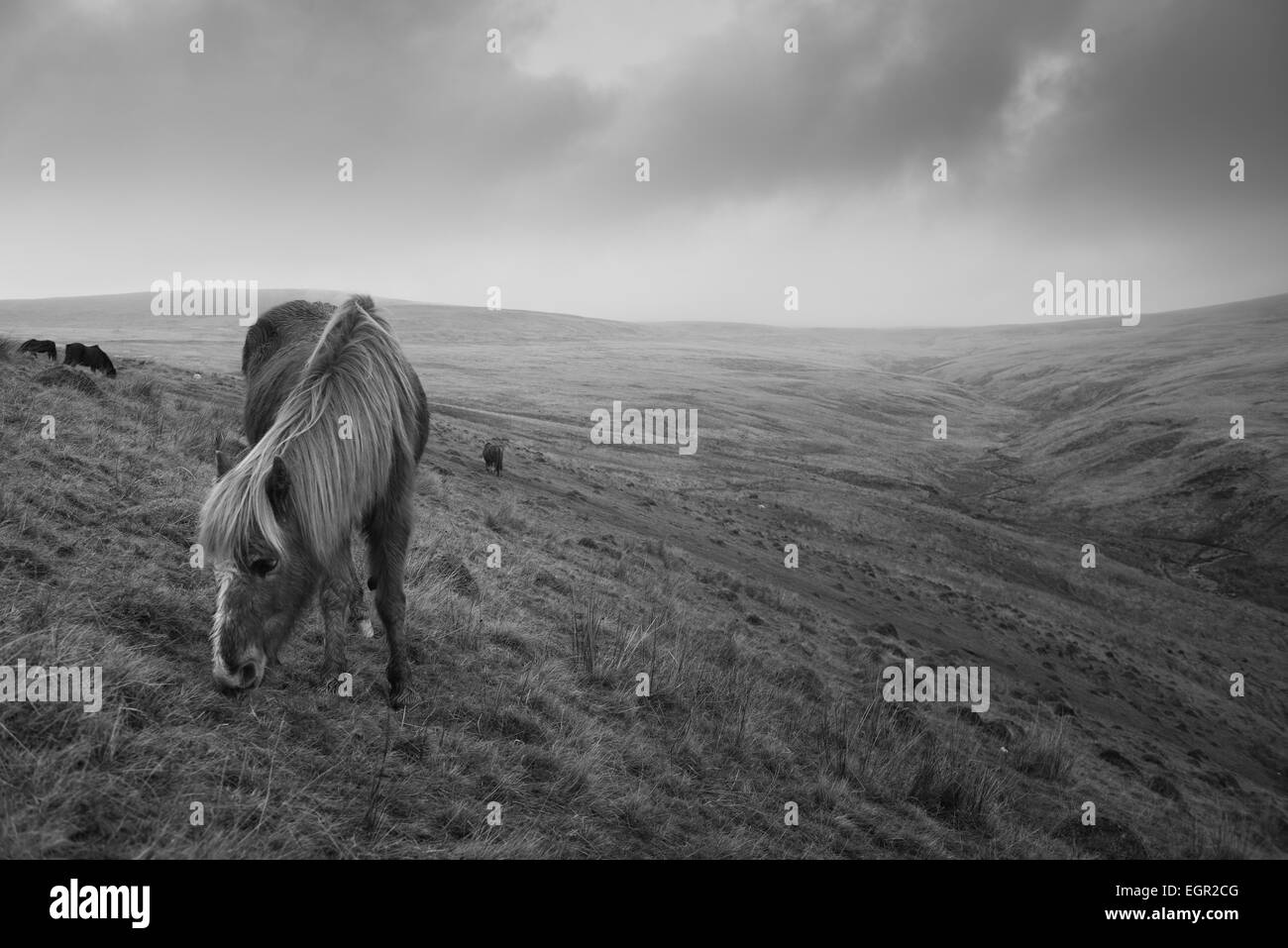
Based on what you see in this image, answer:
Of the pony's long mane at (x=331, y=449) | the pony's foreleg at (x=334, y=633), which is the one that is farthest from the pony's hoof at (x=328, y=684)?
the pony's long mane at (x=331, y=449)

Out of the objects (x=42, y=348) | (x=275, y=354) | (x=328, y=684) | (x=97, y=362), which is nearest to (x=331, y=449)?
(x=328, y=684)

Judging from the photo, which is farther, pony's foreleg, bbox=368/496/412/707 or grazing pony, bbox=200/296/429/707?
pony's foreleg, bbox=368/496/412/707

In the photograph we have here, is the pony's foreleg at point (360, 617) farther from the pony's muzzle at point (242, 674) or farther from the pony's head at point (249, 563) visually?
the pony's muzzle at point (242, 674)

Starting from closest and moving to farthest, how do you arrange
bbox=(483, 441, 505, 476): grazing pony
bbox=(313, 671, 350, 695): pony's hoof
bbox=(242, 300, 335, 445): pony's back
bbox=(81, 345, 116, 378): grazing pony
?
bbox=(313, 671, 350, 695): pony's hoof < bbox=(242, 300, 335, 445): pony's back < bbox=(81, 345, 116, 378): grazing pony < bbox=(483, 441, 505, 476): grazing pony

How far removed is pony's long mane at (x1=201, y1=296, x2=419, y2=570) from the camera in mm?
4617

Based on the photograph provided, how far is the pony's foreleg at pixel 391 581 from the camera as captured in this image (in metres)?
6.08

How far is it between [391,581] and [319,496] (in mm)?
1272

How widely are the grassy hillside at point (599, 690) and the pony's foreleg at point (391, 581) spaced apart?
26 centimetres

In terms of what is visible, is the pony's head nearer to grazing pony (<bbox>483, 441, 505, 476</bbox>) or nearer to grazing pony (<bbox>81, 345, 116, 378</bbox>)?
grazing pony (<bbox>81, 345, 116, 378</bbox>)

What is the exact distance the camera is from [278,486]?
4.69 meters

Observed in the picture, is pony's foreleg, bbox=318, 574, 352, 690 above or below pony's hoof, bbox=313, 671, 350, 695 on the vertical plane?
above

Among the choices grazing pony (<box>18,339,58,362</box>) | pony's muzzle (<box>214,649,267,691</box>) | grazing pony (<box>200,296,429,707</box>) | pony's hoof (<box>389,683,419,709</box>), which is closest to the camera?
pony's muzzle (<box>214,649,267,691</box>)

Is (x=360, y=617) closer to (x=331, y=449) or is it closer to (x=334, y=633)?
(x=334, y=633)

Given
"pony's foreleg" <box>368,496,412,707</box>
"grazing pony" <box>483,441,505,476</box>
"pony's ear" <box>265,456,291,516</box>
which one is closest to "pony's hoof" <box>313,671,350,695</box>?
"pony's foreleg" <box>368,496,412,707</box>
